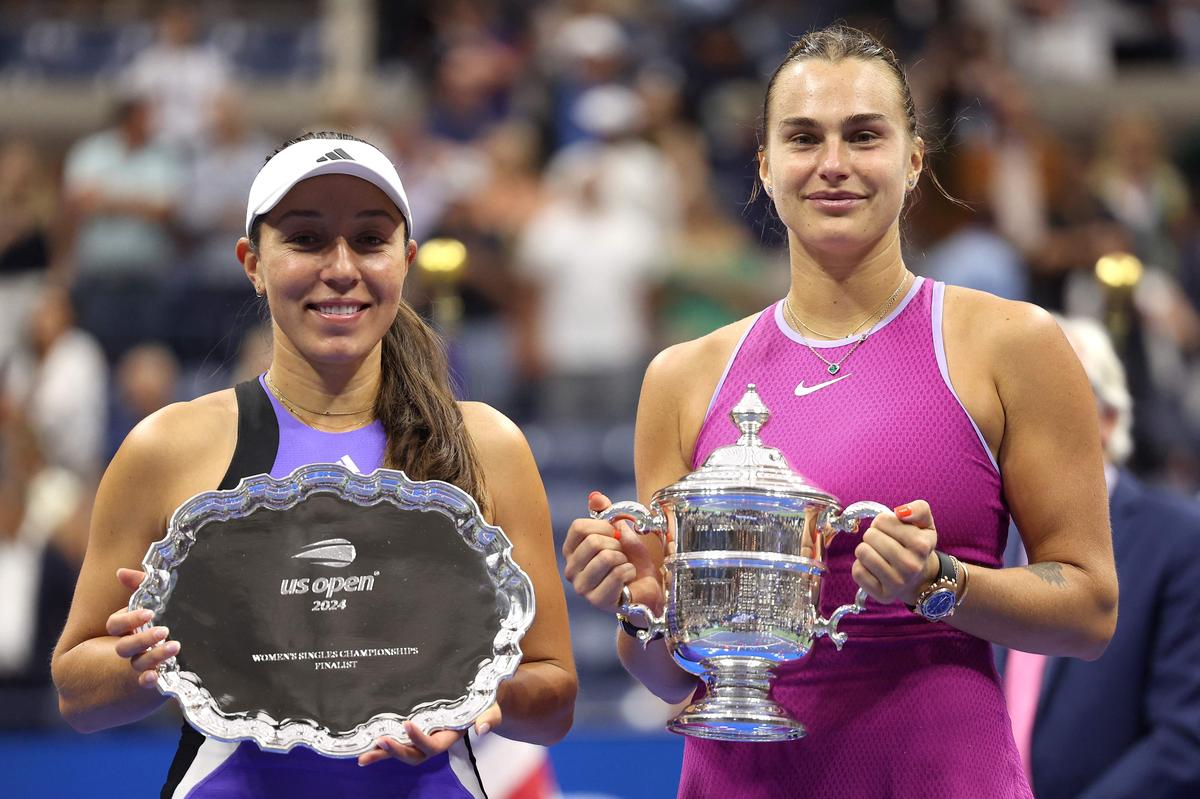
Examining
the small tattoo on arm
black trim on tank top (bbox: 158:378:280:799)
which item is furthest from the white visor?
the small tattoo on arm

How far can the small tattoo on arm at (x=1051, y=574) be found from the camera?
2.29m

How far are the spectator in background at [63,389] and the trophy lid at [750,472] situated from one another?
564 centimetres

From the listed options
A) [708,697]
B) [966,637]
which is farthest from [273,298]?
[966,637]

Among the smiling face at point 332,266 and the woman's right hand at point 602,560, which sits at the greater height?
the smiling face at point 332,266

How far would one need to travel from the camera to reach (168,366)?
7344mm

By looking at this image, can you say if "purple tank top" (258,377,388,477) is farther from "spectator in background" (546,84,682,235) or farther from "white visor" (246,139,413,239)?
"spectator in background" (546,84,682,235)

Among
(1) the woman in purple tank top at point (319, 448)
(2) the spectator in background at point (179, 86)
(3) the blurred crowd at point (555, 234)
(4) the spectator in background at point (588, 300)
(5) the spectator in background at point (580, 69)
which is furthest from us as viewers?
(2) the spectator in background at point (179, 86)

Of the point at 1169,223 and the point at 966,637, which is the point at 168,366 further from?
the point at 966,637

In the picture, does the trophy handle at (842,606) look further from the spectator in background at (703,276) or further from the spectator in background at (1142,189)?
the spectator in background at (1142,189)

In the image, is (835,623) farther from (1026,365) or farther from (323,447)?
(323,447)

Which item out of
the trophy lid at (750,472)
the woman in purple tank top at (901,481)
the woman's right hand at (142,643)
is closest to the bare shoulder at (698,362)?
the woman in purple tank top at (901,481)

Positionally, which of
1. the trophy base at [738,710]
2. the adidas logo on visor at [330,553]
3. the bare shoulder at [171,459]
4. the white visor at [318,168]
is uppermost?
the white visor at [318,168]

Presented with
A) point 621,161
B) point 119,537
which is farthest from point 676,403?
point 621,161

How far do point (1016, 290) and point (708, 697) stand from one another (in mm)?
5340
